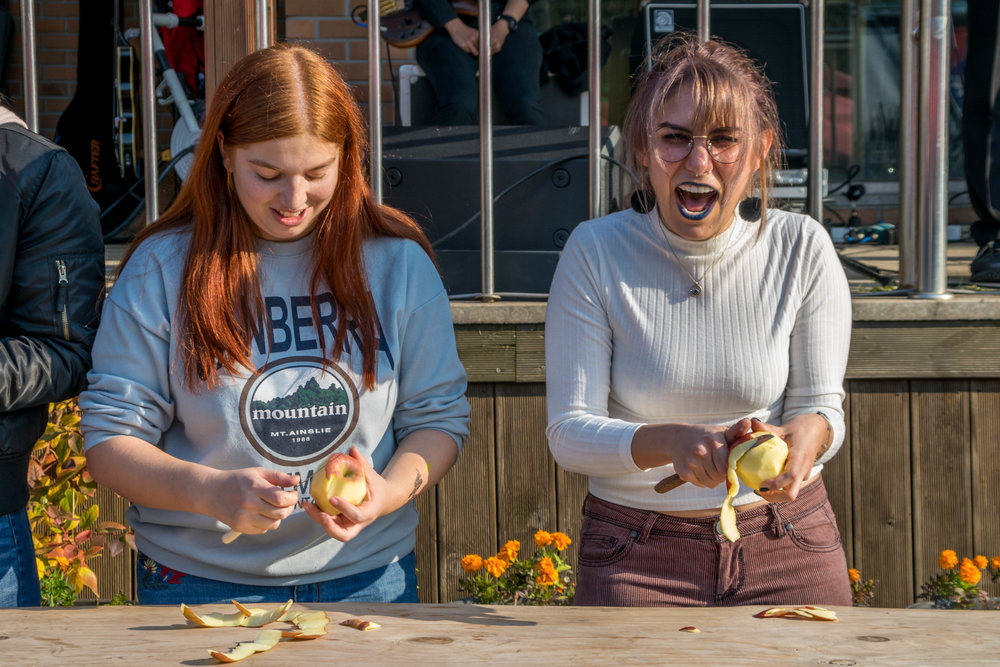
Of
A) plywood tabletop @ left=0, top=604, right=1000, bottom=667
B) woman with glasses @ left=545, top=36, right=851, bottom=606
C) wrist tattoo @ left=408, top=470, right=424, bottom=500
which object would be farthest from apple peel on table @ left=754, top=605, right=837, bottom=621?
wrist tattoo @ left=408, top=470, right=424, bottom=500

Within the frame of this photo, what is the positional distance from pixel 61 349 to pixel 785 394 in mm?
1101

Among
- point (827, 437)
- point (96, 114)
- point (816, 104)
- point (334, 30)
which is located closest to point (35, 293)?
point (827, 437)

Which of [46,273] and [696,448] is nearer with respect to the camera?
[696,448]

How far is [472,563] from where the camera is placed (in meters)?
2.20

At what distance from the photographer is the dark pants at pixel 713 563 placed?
1591 millimetres

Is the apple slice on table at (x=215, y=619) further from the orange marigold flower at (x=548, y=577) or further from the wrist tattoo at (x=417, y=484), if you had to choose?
the orange marigold flower at (x=548, y=577)

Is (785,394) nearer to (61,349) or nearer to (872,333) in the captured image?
(872,333)

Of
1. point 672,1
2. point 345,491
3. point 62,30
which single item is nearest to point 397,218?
point 345,491

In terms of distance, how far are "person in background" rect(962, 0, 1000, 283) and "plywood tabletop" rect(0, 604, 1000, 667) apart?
1.85 meters

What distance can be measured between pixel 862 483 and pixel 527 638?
4.49ft

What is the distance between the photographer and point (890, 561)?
2352 mm

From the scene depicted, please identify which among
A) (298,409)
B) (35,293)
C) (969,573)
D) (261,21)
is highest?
(261,21)

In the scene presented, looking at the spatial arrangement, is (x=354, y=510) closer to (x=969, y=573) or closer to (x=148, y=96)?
(x=148, y=96)

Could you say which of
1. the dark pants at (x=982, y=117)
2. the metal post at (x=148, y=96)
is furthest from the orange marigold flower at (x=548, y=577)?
the dark pants at (x=982, y=117)
